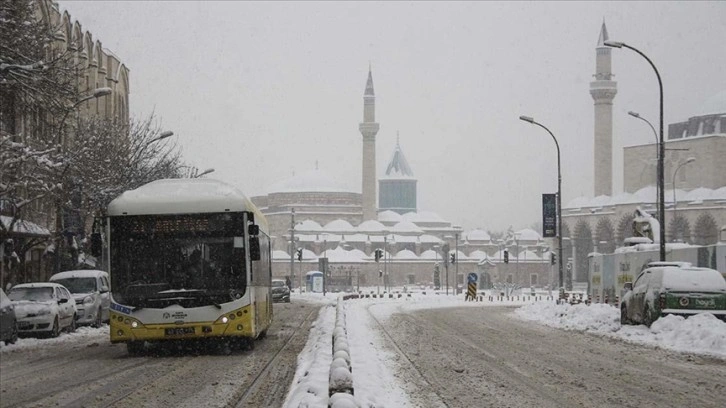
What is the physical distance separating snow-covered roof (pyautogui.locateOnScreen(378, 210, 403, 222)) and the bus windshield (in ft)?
430

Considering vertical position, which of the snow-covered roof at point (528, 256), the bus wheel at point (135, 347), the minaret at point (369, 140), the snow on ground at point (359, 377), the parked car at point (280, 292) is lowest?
the snow-covered roof at point (528, 256)

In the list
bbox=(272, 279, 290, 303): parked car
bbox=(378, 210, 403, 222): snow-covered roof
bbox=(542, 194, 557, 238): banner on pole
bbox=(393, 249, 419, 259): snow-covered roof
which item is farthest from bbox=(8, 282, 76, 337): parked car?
bbox=(378, 210, 403, 222): snow-covered roof

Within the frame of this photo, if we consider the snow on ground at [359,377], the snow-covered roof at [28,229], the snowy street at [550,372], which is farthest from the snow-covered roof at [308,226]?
the snow on ground at [359,377]

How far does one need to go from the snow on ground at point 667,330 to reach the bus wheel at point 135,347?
952 centimetres

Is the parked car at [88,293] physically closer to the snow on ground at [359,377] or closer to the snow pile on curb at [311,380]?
the snow on ground at [359,377]

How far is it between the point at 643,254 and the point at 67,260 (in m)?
21.4

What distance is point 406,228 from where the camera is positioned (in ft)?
474

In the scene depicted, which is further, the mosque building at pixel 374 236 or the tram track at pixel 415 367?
the mosque building at pixel 374 236

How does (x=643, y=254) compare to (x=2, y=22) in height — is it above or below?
below

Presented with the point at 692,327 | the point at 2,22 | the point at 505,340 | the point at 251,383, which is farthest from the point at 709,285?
the point at 2,22

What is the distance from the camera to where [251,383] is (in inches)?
532

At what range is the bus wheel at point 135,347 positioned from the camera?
63.1 ft

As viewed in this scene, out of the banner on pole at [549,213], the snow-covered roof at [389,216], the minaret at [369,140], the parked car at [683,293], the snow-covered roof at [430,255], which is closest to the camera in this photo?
the parked car at [683,293]

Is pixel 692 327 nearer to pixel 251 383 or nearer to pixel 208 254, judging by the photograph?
pixel 208 254
